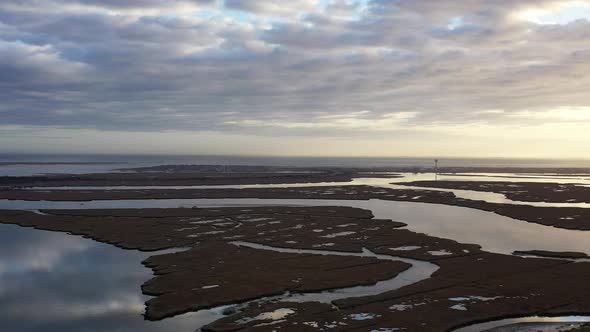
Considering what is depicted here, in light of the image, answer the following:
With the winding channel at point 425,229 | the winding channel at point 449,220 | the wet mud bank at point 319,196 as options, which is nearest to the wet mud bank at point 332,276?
the winding channel at point 425,229

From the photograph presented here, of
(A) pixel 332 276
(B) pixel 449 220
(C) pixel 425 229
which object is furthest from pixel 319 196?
(A) pixel 332 276

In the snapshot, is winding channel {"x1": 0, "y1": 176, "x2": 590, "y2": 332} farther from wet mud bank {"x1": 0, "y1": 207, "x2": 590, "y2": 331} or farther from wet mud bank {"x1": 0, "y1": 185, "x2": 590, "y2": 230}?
wet mud bank {"x1": 0, "y1": 185, "x2": 590, "y2": 230}

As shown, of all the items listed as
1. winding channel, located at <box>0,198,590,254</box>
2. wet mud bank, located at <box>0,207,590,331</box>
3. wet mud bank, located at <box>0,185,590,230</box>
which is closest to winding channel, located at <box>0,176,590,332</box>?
winding channel, located at <box>0,198,590,254</box>

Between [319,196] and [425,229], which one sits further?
[319,196]

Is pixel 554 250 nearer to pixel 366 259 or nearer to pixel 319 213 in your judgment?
pixel 366 259

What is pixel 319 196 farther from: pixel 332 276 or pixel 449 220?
pixel 332 276

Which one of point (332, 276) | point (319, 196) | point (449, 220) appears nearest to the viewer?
point (332, 276)

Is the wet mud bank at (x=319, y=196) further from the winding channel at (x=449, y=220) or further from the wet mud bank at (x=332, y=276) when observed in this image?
the wet mud bank at (x=332, y=276)

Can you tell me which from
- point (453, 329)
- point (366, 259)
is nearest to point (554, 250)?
point (366, 259)

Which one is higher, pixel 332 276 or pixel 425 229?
pixel 425 229

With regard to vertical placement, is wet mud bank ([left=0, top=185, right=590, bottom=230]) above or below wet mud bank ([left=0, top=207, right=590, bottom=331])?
above

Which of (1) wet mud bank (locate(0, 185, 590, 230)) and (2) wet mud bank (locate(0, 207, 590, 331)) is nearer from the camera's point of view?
(2) wet mud bank (locate(0, 207, 590, 331))
